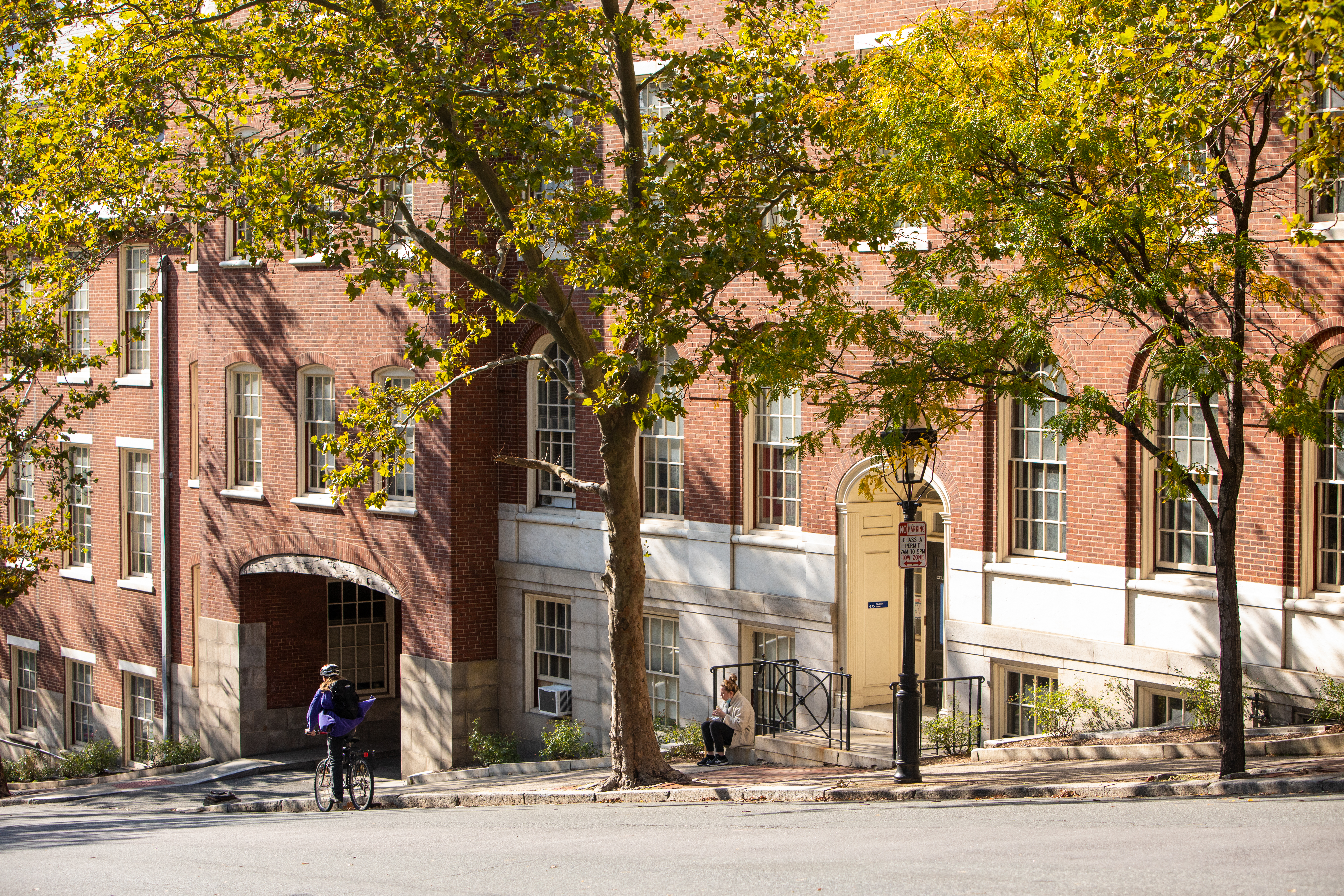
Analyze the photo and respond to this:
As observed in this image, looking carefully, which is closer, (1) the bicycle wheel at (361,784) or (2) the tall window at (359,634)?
(1) the bicycle wheel at (361,784)

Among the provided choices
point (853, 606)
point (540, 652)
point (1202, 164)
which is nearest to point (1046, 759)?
point (853, 606)

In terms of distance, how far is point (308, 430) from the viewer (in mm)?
24797

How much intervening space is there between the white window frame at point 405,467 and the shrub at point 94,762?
31.4 ft

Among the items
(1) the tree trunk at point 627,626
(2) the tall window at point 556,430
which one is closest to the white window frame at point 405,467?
(2) the tall window at point 556,430

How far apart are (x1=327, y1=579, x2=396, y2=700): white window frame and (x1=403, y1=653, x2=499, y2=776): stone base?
3828mm

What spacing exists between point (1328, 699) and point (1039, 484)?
427cm

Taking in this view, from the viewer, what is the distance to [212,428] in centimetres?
2631

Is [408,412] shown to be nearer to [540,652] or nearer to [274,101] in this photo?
[274,101]

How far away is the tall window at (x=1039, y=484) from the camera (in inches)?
675

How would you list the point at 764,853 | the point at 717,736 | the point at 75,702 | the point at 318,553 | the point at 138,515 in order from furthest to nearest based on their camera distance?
the point at 75,702, the point at 138,515, the point at 318,553, the point at 717,736, the point at 764,853

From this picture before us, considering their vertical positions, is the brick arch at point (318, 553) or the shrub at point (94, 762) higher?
the brick arch at point (318, 553)

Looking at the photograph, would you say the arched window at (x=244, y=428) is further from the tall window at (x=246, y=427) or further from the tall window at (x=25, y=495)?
the tall window at (x=25, y=495)

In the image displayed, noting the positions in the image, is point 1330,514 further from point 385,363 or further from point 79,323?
point 79,323

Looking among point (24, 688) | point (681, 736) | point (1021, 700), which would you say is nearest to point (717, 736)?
point (681, 736)
